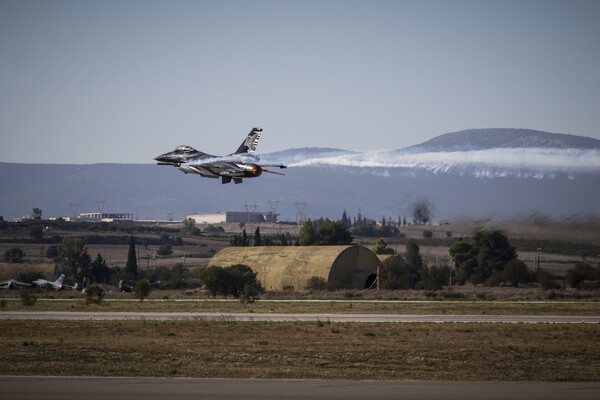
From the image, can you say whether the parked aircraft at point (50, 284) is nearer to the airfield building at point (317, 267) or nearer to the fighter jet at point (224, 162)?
the airfield building at point (317, 267)

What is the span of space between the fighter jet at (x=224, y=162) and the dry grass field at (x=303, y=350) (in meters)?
12.1

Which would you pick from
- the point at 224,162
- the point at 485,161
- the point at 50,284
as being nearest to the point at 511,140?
the point at 485,161

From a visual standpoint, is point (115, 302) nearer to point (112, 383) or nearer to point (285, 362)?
point (285, 362)

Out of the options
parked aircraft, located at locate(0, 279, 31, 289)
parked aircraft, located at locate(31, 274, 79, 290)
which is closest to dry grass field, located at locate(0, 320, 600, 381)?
parked aircraft, located at locate(0, 279, 31, 289)

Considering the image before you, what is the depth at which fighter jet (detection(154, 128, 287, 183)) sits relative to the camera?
65.5 m

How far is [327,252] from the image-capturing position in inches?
4205

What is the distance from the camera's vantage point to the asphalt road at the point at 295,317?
60062mm

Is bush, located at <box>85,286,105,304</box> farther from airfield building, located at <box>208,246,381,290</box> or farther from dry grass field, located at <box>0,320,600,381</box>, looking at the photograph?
airfield building, located at <box>208,246,381,290</box>

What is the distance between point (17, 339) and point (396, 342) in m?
17.3

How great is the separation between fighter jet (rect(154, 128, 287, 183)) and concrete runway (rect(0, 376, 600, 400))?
3203 centimetres

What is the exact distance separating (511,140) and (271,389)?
71.6 metres

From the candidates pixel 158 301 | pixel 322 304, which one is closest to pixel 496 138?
pixel 322 304

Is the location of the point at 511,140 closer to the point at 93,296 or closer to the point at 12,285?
the point at 93,296

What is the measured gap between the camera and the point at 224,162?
6644 cm
